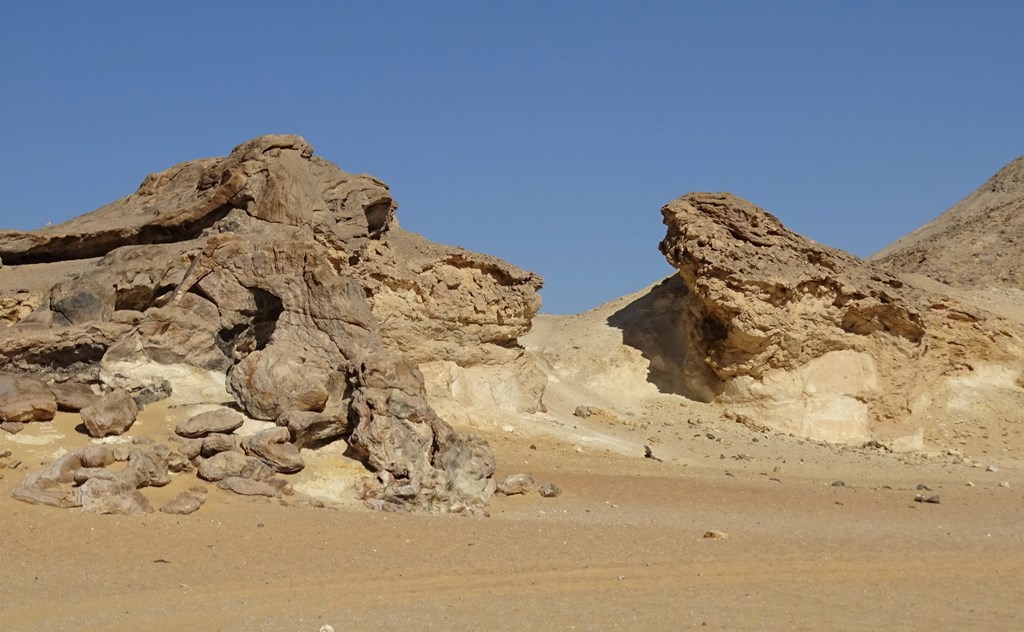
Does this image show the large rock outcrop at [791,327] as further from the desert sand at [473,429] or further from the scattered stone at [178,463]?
the scattered stone at [178,463]

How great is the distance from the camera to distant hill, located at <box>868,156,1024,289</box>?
30.9 meters

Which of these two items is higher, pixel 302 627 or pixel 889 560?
pixel 889 560

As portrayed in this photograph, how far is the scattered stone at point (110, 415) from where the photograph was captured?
11883mm

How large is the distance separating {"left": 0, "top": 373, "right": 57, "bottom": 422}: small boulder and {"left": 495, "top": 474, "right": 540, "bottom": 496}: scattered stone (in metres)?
4.99

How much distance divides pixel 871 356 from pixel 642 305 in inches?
208

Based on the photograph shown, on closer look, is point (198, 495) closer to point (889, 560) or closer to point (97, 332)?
point (97, 332)

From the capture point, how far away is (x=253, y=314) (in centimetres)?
1427

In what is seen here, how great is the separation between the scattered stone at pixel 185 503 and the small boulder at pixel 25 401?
2.28 metres

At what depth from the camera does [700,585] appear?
9.48m

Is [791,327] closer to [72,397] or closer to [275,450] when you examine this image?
→ [275,450]

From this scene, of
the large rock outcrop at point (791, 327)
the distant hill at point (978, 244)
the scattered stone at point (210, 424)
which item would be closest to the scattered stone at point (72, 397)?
the scattered stone at point (210, 424)

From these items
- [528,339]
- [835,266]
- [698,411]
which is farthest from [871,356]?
[528,339]

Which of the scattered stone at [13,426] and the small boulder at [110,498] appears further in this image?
the scattered stone at [13,426]

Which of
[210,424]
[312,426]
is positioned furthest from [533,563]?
[210,424]
